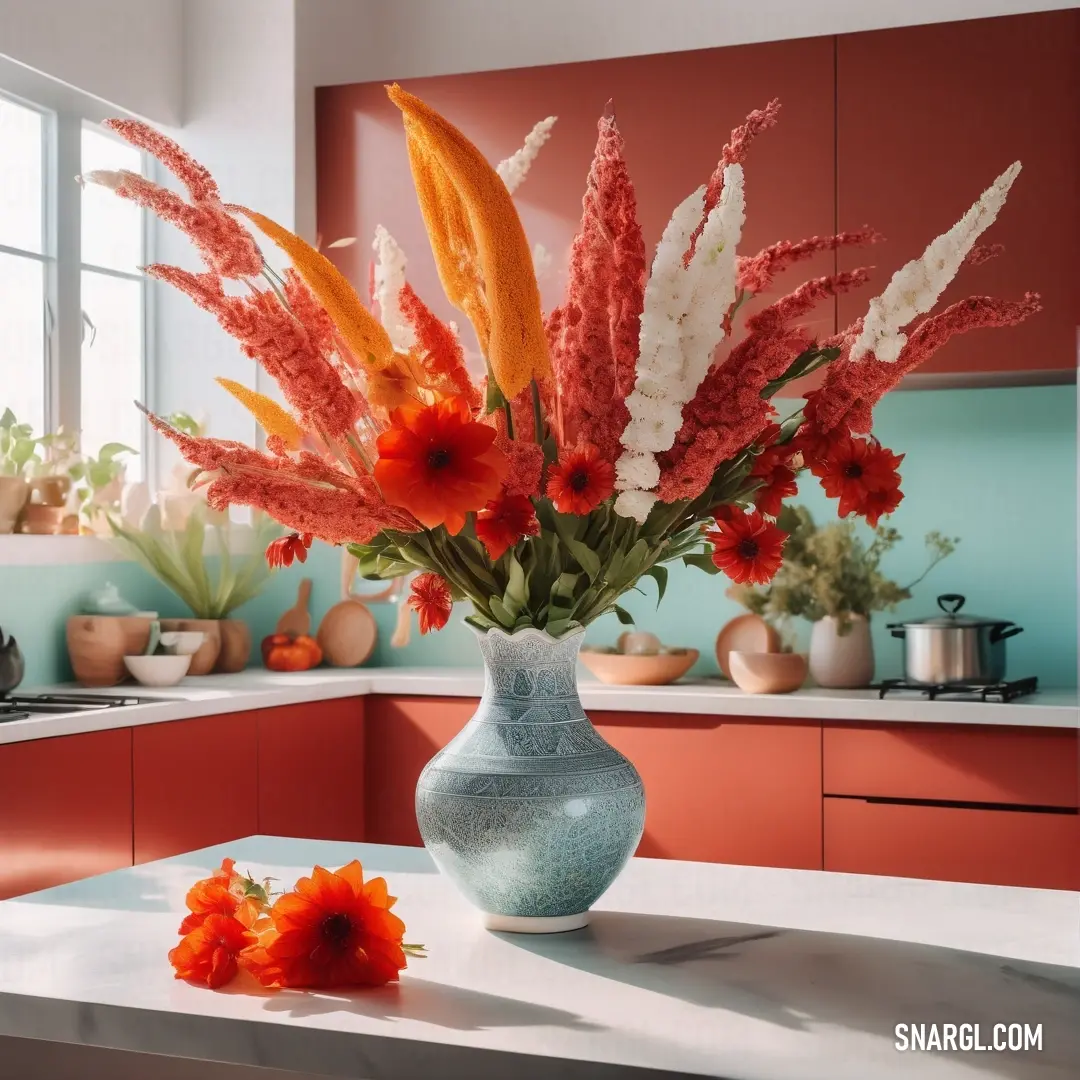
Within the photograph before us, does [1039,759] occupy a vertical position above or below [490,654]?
below

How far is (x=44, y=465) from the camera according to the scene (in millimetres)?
3326

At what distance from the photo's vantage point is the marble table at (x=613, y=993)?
37.8 inches

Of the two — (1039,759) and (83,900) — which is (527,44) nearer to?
(1039,759)

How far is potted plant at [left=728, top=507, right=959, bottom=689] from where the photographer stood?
3.43m

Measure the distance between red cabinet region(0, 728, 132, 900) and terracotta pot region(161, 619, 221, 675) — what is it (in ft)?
2.69

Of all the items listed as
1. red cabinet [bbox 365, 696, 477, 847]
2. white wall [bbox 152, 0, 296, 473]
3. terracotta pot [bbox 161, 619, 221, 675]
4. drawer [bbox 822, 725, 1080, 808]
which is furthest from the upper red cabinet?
terracotta pot [bbox 161, 619, 221, 675]

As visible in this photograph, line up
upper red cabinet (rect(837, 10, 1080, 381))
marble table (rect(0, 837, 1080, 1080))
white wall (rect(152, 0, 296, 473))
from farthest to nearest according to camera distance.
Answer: white wall (rect(152, 0, 296, 473)) < upper red cabinet (rect(837, 10, 1080, 381)) < marble table (rect(0, 837, 1080, 1080))

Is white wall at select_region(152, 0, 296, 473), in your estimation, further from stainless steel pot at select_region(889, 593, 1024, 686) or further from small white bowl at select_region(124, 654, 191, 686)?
stainless steel pot at select_region(889, 593, 1024, 686)

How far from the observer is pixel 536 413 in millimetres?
1227

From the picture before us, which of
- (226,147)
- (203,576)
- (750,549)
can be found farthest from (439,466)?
(226,147)

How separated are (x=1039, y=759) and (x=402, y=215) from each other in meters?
2.06

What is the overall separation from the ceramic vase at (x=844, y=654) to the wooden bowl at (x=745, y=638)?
0.39 feet

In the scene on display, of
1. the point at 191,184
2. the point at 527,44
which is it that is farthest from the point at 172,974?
the point at 527,44

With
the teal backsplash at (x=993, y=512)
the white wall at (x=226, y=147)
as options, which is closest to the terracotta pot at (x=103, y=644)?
the teal backsplash at (x=993, y=512)
